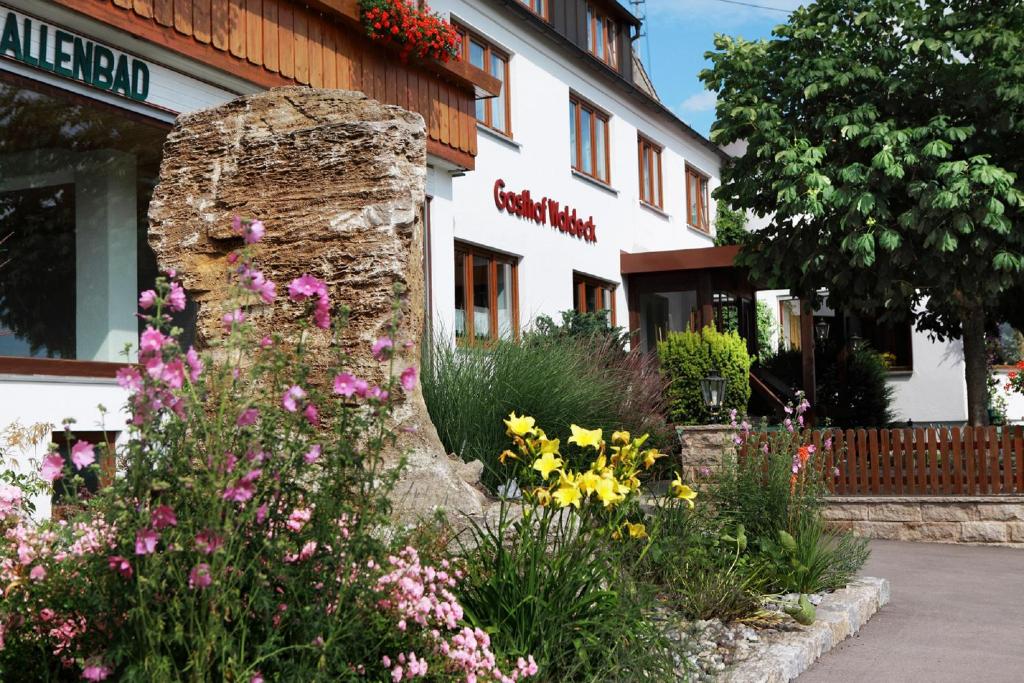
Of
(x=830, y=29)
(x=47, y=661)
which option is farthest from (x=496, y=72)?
(x=47, y=661)

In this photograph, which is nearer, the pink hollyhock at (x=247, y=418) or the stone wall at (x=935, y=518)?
the pink hollyhock at (x=247, y=418)

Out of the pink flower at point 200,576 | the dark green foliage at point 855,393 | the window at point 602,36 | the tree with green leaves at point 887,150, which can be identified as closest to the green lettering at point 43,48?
the pink flower at point 200,576

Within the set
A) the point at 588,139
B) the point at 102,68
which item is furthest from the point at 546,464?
the point at 588,139

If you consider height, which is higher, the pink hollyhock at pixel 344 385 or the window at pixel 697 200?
the window at pixel 697 200

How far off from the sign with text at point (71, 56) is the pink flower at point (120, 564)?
18.8 feet

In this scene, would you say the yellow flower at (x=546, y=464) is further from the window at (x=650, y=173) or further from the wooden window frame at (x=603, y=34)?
the window at (x=650, y=173)

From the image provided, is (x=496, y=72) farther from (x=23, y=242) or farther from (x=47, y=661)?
(x=47, y=661)

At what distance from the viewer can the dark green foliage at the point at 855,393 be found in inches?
773

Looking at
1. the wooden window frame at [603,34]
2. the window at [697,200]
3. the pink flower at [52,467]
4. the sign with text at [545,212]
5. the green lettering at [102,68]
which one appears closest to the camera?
the pink flower at [52,467]

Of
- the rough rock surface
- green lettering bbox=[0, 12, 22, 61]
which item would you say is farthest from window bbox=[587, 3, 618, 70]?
the rough rock surface

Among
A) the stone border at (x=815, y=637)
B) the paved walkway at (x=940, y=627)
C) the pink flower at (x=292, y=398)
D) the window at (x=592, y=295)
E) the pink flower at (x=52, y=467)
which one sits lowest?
the paved walkway at (x=940, y=627)

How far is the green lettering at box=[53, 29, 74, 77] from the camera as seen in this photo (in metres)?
7.55

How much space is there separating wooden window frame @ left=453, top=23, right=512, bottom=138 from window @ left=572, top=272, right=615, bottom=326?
128 inches

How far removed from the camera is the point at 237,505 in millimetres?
2682
